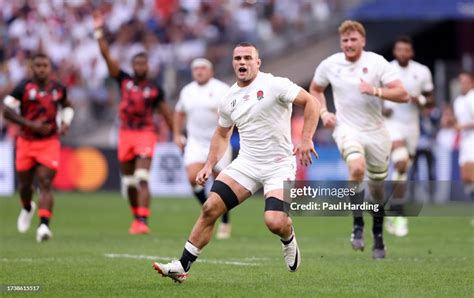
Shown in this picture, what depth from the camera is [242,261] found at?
12875 millimetres

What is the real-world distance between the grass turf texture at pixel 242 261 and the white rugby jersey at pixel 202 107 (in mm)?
1678

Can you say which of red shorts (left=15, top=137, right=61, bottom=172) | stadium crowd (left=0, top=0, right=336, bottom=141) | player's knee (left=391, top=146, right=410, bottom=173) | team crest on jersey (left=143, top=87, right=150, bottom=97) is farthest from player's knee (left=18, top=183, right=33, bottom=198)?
stadium crowd (left=0, top=0, right=336, bottom=141)

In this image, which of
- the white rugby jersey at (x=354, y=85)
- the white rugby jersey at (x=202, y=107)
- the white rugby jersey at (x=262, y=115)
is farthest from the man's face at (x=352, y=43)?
the white rugby jersey at (x=202, y=107)

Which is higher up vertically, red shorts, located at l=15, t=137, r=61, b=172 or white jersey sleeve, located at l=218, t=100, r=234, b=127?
white jersey sleeve, located at l=218, t=100, r=234, b=127

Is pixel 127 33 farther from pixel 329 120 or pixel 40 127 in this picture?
pixel 329 120

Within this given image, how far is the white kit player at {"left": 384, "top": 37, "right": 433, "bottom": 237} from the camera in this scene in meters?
17.3

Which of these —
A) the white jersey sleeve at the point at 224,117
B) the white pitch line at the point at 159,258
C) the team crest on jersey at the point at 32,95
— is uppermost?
the team crest on jersey at the point at 32,95

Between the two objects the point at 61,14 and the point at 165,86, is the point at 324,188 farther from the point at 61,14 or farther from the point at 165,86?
the point at 61,14

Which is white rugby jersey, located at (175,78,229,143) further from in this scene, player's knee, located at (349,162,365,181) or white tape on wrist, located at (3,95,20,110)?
player's knee, located at (349,162,365,181)

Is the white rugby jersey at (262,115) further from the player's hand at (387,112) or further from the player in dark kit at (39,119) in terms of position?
the player's hand at (387,112)

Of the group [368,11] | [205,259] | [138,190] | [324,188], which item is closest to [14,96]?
[138,190]

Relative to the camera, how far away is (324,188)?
1161cm

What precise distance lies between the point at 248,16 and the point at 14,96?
52.9ft

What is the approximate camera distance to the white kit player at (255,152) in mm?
10375
